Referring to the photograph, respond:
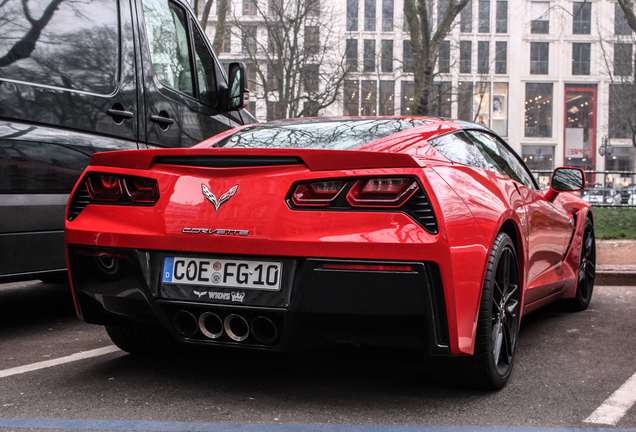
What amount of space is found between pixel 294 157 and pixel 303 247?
0.37 meters

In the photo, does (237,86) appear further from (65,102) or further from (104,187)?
(104,187)

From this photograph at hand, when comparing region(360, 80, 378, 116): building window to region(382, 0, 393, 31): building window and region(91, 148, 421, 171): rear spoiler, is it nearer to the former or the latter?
region(382, 0, 393, 31): building window

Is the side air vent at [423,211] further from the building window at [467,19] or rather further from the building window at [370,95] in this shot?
the building window at [467,19]

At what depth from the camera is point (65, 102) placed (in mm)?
3898

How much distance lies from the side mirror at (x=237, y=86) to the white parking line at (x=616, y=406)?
3506 mm

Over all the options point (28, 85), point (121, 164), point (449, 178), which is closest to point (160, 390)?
point (121, 164)

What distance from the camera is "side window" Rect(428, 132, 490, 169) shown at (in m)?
3.02

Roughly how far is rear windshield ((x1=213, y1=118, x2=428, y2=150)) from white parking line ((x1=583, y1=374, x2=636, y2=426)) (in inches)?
56.5

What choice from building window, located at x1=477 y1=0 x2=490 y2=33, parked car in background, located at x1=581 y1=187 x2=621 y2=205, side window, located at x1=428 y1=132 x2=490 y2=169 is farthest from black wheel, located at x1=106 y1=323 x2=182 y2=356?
building window, located at x1=477 y1=0 x2=490 y2=33

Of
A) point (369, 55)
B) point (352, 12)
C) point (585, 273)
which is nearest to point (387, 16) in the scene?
point (352, 12)

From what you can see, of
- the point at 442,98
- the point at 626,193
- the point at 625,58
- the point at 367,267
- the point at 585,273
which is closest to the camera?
the point at 367,267

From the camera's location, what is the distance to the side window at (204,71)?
208 inches

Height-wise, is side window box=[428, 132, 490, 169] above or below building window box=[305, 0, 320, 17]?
below

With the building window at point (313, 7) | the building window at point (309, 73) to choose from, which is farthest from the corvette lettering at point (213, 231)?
the building window at point (313, 7)
